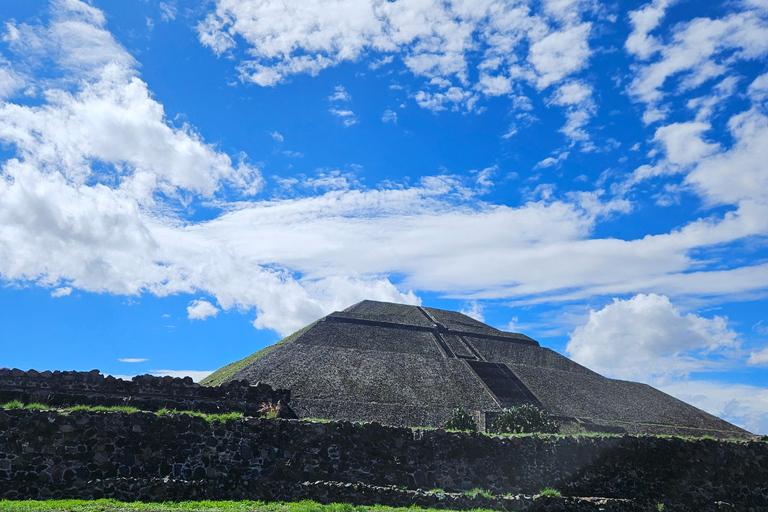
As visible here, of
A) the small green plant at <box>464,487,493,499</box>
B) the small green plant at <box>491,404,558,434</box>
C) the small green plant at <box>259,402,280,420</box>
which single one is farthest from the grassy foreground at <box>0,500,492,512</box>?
the small green plant at <box>491,404,558,434</box>

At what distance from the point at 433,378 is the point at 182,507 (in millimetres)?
39941

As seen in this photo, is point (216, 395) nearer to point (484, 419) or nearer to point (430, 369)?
point (484, 419)

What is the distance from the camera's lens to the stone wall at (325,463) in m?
13.9

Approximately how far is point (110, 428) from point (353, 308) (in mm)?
61227

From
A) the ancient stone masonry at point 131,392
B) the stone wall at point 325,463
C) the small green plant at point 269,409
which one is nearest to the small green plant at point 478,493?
the stone wall at point 325,463

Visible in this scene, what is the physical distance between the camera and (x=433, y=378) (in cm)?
5062

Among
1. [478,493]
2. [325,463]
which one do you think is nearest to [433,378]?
[325,463]

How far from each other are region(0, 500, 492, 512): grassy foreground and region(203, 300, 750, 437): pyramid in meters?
24.9

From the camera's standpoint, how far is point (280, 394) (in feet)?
77.5

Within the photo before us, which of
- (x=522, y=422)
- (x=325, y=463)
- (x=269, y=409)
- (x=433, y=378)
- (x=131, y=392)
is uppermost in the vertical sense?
(x=433, y=378)

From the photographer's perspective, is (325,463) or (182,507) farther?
(325,463)

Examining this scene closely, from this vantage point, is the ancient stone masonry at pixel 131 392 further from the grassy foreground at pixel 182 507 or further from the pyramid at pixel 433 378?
the pyramid at pixel 433 378

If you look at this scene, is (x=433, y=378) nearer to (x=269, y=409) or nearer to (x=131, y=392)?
(x=269, y=409)

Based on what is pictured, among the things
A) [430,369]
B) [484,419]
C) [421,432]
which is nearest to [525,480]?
[421,432]
